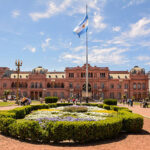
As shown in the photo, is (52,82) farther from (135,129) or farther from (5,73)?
(135,129)

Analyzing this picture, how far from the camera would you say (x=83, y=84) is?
75.9 meters

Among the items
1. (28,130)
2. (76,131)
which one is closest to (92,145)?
(76,131)

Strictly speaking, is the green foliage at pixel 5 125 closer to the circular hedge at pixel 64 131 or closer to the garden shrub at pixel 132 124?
the circular hedge at pixel 64 131

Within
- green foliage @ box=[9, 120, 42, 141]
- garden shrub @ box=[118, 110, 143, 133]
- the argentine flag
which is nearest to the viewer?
green foliage @ box=[9, 120, 42, 141]

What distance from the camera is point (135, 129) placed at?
13711 millimetres

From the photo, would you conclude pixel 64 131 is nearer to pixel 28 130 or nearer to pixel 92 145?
pixel 92 145

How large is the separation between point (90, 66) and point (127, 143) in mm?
65697

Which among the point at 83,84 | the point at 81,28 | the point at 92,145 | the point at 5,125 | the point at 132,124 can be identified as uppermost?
the point at 81,28

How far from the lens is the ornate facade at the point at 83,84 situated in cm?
7494

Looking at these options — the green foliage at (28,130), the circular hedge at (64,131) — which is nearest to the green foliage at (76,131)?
the circular hedge at (64,131)

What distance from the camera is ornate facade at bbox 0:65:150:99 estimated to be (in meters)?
74.9

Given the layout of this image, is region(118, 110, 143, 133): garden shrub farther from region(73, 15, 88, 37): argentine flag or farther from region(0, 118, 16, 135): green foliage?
region(73, 15, 88, 37): argentine flag

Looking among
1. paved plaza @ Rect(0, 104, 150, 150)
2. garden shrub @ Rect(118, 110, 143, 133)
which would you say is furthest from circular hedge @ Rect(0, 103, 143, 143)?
garden shrub @ Rect(118, 110, 143, 133)

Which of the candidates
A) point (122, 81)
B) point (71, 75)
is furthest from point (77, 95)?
point (122, 81)
